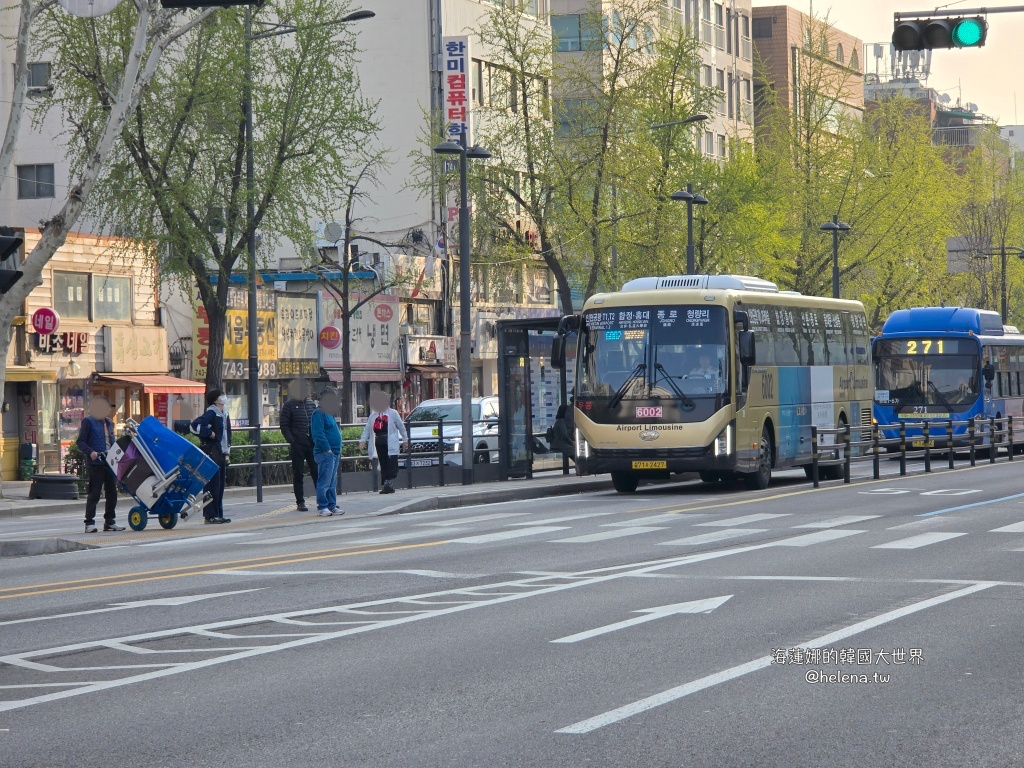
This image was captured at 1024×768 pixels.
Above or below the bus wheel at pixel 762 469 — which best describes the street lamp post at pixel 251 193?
above

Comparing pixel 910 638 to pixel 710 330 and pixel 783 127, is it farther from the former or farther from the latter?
pixel 783 127

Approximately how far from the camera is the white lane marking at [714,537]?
17406mm

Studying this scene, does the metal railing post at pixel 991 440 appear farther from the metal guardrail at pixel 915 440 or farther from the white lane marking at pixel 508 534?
the white lane marking at pixel 508 534

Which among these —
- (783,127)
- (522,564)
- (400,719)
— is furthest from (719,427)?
(783,127)

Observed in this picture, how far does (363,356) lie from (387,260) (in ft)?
21.7

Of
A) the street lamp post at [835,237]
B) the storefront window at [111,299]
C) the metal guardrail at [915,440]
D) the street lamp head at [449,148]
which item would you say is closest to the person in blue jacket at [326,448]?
the street lamp head at [449,148]

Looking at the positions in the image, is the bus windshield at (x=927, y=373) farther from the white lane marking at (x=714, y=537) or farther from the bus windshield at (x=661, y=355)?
the white lane marking at (x=714, y=537)

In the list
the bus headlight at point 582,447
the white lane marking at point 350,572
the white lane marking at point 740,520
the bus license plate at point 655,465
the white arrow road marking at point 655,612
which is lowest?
the white lane marking at point 740,520

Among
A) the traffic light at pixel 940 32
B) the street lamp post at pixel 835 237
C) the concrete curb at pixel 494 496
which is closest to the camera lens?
the traffic light at pixel 940 32

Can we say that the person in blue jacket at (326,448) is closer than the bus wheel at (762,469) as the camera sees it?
Yes

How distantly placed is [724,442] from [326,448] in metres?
7.00

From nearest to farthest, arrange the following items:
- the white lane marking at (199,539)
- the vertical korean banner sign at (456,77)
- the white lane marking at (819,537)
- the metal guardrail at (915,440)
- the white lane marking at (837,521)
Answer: the white lane marking at (819,537) → the white lane marking at (199,539) → the white lane marking at (837,521) → the metal guardrail at (915,440) → the vertical korean banner sign at (456,77)

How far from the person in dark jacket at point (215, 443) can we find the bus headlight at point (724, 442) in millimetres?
8213

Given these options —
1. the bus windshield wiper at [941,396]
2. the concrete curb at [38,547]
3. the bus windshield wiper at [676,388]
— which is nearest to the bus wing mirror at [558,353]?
the bus windshield wiper at [676,388]
